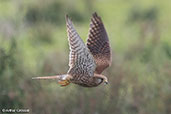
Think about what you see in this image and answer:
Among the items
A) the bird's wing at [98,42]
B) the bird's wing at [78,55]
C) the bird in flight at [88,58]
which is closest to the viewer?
the bird's wing at [78,55]

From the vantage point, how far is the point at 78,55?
8062 mm

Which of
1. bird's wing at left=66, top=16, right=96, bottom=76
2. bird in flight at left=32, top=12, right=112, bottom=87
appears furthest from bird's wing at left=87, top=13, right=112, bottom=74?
bird's wing at left=66, top=16, right=96, bottom=76

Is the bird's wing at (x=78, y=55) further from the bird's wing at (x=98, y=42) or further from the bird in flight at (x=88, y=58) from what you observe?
the bird's wing at (x=98, y=42)

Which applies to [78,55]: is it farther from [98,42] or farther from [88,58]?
[98,42]

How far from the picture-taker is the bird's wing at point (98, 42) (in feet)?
29.6

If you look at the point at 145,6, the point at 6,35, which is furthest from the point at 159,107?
the point at 145,6

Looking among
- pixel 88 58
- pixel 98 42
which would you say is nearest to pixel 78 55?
pixel 88 58

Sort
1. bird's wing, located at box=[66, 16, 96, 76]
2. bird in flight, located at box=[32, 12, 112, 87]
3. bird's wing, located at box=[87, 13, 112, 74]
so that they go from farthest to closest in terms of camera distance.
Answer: bird's wing, located at box=[87, 13, 112, 74]
bird in flight, located at box=[32, 12, 112, 87]
bird's wing, located at box=[66, 16, 96, 76]

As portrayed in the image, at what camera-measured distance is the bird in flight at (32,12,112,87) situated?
7953 mm

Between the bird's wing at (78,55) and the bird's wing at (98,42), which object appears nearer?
the bird's wing at (78,55)

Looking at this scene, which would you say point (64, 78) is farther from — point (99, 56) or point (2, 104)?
point (2, 104)

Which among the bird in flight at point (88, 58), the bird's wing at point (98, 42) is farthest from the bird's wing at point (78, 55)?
the bird's wing at point (98, 42)

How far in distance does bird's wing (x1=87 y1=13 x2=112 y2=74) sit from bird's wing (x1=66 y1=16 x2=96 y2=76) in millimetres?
664

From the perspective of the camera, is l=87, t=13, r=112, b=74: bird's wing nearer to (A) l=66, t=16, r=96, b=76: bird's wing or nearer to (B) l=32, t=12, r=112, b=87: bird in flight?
(B) l=32, t=12, r=112, b=87: bird in flight
